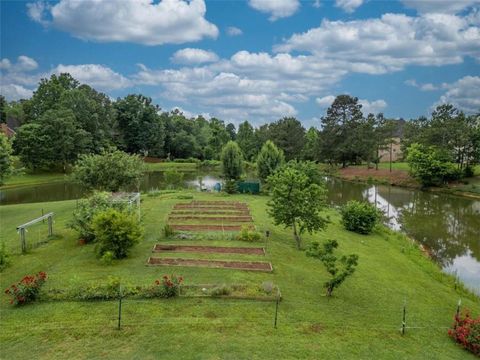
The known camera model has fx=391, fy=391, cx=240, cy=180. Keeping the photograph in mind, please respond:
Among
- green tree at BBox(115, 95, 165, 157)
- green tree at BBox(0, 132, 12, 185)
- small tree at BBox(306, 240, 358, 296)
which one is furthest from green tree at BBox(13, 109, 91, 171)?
small tree at BBox(306, 240, 358, 296)

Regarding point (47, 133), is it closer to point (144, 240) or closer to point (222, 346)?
point (144, 240)

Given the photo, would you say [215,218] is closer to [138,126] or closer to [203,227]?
[203,227]

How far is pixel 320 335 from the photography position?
9664mm

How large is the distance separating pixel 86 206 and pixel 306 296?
10121mm

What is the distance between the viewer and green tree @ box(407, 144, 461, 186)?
146 ft

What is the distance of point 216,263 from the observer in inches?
569

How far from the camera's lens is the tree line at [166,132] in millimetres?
48388

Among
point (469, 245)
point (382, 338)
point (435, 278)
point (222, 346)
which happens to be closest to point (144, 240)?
point (222, 346)

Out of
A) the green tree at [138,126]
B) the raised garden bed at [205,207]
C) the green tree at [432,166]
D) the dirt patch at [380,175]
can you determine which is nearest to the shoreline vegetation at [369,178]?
the dirt patch at [380,175]

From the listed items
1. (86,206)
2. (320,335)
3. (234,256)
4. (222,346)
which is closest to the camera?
(222,346)

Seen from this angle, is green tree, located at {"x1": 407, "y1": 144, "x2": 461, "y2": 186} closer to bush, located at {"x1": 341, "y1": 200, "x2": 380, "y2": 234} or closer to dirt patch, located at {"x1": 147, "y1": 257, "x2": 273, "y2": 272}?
bush, located at {"x1": 341, "y1": 200, "x2": 380, "y2": 234}

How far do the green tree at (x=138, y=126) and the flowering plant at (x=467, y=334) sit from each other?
2640 inches

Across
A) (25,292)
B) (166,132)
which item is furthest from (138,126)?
(25,292)

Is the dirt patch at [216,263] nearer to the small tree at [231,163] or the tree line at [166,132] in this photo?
the small tree at [231,163]
